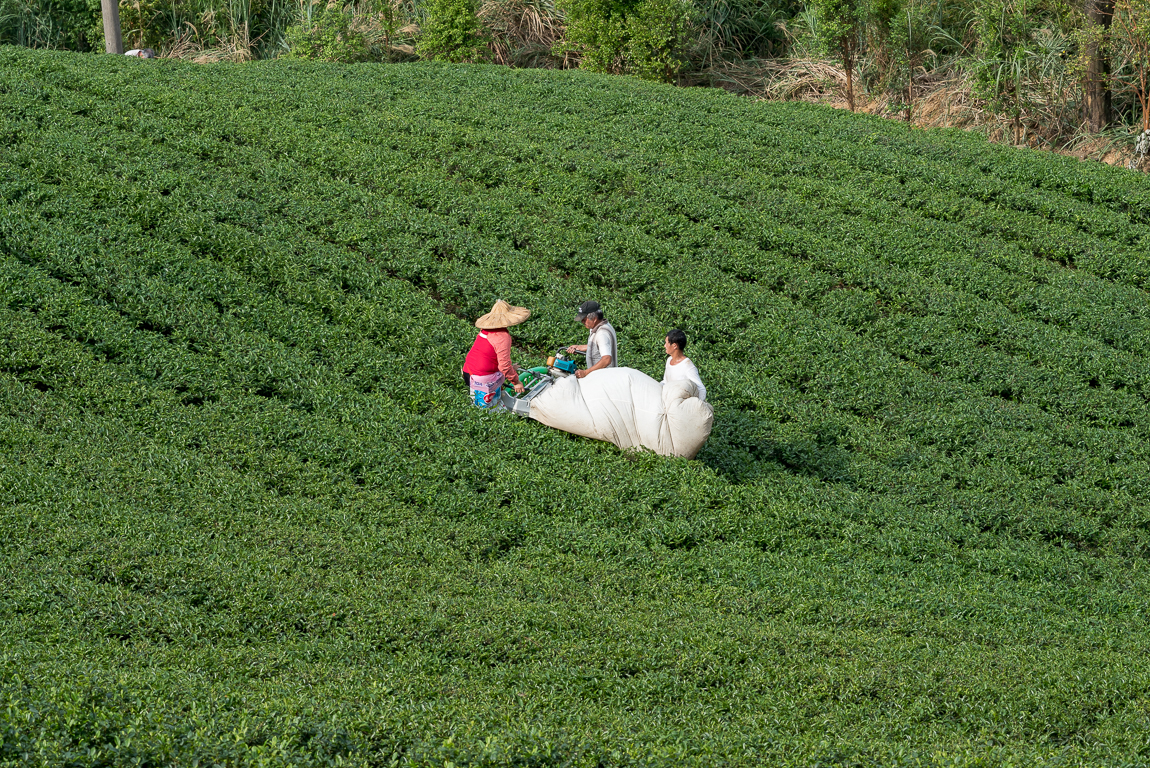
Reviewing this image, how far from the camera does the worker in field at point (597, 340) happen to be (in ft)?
34.7

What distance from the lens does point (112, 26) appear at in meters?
20.7

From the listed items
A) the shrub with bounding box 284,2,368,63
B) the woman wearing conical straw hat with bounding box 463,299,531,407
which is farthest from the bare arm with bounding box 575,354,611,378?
the shrub with bounding box 284,2,368,63

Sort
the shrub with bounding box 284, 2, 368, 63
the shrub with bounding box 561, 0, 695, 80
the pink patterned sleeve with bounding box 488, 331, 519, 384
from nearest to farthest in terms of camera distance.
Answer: the pink patterned sleeve with bounding box 488, 331, 519, 384
the shrub with bounding box 561, 0, 695, 80
the shrub with bounding box 284, 2, 368, 63

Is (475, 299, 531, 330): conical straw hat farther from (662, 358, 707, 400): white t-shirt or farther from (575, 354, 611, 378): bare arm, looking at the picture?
(662, 358, 707, 400): white t-shirt

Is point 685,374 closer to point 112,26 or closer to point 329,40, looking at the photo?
point 329,40

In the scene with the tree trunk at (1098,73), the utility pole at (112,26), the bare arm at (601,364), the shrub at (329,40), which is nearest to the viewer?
the bare arm at (601,364)

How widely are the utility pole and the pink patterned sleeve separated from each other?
48.3 ft

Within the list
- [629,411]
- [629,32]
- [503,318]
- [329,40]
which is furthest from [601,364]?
[329,40]

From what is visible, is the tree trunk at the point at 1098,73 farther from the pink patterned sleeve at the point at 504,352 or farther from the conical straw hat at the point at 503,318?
the pink patterned sleeve at the point at 504,352

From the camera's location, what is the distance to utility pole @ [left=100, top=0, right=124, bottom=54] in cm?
2062

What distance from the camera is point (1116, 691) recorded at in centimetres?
680

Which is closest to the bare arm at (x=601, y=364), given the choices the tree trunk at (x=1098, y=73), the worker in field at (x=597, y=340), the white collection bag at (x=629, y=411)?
the worker in field at (x=597, y=340)

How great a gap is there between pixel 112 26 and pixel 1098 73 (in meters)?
19.2

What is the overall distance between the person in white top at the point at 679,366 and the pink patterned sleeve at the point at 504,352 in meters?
1.65
